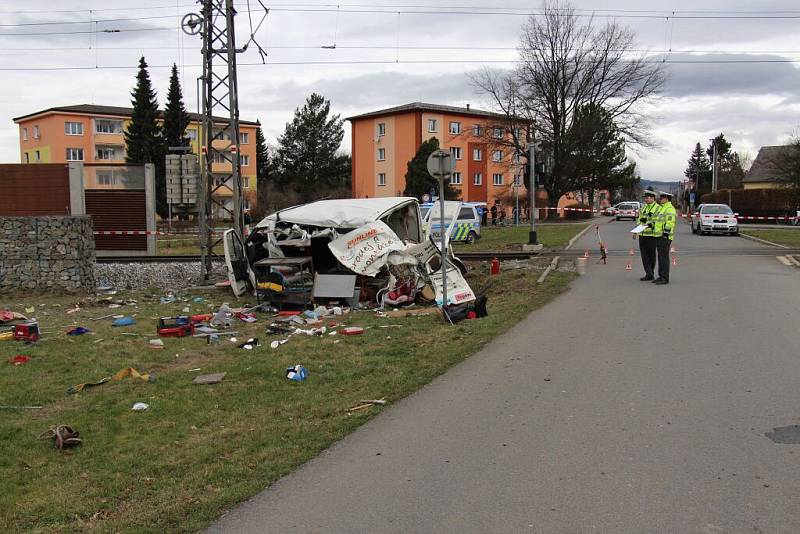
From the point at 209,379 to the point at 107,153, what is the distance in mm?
73791

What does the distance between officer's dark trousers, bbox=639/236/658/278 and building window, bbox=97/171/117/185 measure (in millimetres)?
15407

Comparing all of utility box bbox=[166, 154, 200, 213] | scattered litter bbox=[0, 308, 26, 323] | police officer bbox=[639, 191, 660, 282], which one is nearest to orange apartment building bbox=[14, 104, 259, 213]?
utility box bbox=[166, 154, 200, 213]

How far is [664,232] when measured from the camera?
14.3 meters

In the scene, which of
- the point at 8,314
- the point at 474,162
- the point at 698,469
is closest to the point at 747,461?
the point at 698,469

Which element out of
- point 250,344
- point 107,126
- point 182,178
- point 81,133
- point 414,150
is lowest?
point 250,344

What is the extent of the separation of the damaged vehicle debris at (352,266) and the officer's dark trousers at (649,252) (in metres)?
4.07

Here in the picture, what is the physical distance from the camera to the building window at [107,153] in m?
74.3

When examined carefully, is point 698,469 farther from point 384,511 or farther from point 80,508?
point 80,508

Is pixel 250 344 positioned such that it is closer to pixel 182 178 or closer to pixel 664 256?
pixel 664 256

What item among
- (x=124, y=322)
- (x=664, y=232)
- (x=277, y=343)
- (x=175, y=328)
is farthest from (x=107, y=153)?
(x=277, y=343)

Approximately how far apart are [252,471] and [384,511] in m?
1.21

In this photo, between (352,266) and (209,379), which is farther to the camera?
(352,266)

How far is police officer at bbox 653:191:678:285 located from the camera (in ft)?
46.9

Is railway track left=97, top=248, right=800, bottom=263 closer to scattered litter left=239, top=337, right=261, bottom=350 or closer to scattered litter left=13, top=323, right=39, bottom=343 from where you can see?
scattered litter left=13, top=323, right=39, bottom=343
